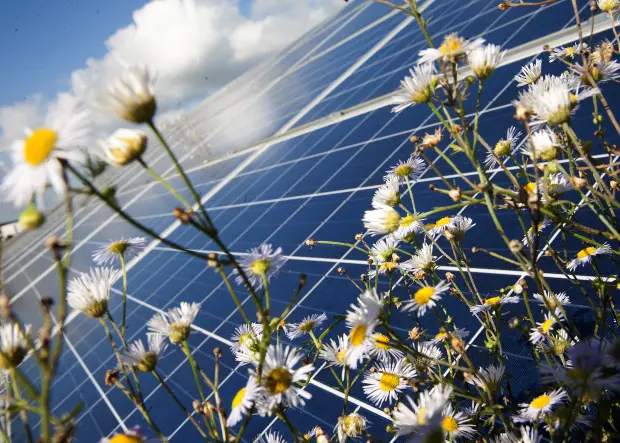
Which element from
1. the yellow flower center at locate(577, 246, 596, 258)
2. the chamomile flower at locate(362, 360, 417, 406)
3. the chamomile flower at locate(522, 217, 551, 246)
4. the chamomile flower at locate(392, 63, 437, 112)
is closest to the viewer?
the chamomile flower at locate(522, 217, 551, 246)

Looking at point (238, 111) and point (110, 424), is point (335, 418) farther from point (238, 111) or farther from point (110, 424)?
point (238, 111)

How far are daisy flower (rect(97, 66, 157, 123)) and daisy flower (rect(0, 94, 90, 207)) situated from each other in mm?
50

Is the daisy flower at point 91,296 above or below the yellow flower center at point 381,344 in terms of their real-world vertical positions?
above

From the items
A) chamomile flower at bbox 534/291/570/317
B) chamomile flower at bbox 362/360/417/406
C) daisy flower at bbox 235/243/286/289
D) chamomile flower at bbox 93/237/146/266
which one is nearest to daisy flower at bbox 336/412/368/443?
chamomile flower at bbox 362/360/417/406

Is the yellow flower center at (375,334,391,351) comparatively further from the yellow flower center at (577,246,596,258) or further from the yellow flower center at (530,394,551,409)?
the yellow flower center at (577,246,596,258)

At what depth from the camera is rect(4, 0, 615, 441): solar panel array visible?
9.53ft

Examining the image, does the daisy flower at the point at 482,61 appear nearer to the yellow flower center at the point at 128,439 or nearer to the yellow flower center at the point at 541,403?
the yellow flower center at the point at 541,403

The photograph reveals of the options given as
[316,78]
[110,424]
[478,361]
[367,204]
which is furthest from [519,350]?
[316,78]

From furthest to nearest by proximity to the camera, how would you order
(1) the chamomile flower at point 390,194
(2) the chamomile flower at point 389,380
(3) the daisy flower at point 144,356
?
1. (1) the chamomile flower at point 390,194
2. (2) the chamomile flower at point 389,380
3. (3) the daisy flower at point 144,356

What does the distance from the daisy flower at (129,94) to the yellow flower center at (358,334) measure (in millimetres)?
644

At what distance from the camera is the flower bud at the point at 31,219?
0.72m

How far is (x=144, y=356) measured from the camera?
43.7 inches

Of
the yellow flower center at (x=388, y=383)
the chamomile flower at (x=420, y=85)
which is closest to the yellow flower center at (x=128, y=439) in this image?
the yellow flower center at (x=388, y=383)

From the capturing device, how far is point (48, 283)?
10.7m
